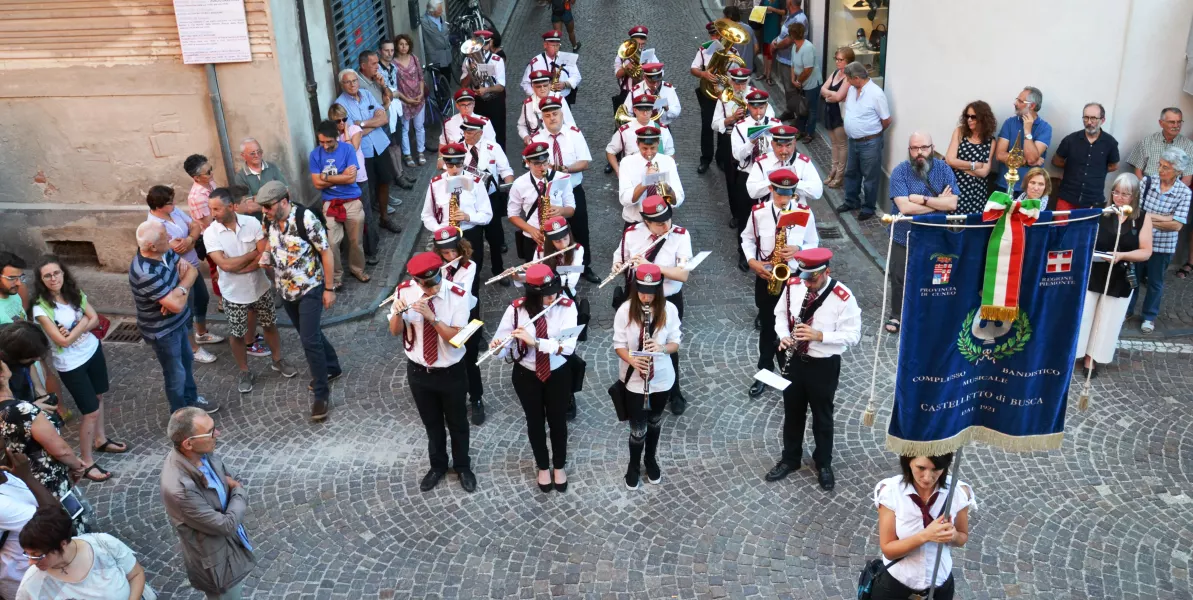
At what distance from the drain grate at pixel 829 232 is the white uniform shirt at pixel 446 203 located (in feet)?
13.8

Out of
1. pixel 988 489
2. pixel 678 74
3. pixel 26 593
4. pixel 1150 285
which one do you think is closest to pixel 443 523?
pixel 26 593

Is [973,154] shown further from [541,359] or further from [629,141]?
[541,359]

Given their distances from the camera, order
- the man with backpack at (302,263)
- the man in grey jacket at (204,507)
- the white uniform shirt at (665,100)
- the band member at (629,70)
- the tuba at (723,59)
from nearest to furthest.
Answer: the man in grey jacket at (204,507)
the man with backpack at (302,263)
the white uniform shirt at (665,100)
the tuba at (723,59)
the band member at (629,70)

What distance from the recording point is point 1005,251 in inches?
214

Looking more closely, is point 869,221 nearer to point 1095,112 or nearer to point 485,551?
point 1095,112

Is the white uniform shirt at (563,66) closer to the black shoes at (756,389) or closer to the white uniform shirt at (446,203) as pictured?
the white uniform shirt at (446,203)

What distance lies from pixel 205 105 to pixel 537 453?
19.2 feet

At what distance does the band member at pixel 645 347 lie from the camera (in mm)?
7402

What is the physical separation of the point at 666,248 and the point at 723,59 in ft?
17.6

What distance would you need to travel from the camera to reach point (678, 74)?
17797 mm

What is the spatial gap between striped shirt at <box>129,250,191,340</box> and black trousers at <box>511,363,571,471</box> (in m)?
3.05

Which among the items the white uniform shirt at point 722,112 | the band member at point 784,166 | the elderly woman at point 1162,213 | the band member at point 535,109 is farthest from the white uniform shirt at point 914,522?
the band member at point 535,109

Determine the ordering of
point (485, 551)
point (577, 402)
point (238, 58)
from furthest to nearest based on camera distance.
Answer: point (238, 58) → point (577, 402) → point (485, 551)

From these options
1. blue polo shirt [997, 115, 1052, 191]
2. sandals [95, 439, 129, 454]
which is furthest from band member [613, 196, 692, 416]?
sandals [95, 439, 129, 454]
